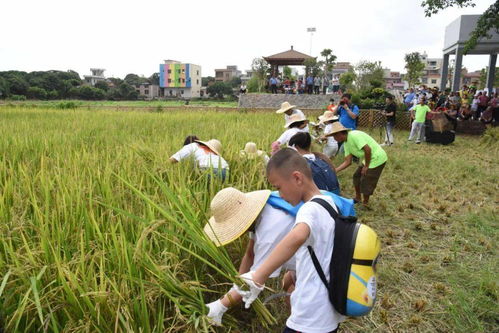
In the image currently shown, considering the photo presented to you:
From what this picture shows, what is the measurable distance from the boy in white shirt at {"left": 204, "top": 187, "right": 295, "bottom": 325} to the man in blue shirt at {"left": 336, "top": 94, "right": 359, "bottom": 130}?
5.84 metres

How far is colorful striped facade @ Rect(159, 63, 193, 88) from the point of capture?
260 feet

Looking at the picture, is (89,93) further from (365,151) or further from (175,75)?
(365,151)

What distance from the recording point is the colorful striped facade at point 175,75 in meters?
79.2

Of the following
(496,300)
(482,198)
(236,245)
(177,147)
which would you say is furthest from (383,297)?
(482,198)

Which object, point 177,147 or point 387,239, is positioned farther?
point 177,147

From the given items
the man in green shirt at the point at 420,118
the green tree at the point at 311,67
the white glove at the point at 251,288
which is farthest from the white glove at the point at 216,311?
the green tree at the point at 311,67

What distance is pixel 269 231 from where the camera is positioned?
5.65ft

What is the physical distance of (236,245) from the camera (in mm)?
2252

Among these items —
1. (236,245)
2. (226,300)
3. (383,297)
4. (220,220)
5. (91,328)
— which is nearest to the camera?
(91,328)

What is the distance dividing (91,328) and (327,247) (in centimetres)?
100

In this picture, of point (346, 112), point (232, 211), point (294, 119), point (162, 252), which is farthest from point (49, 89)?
point (232, 211)

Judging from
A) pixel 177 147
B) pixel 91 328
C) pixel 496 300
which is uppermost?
pixel 177 147

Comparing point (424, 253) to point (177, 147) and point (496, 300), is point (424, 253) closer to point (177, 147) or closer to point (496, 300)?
point (496, 300)

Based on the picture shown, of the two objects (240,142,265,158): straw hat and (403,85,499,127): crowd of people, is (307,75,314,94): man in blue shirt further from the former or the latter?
(240,142,265,158): straw hat
